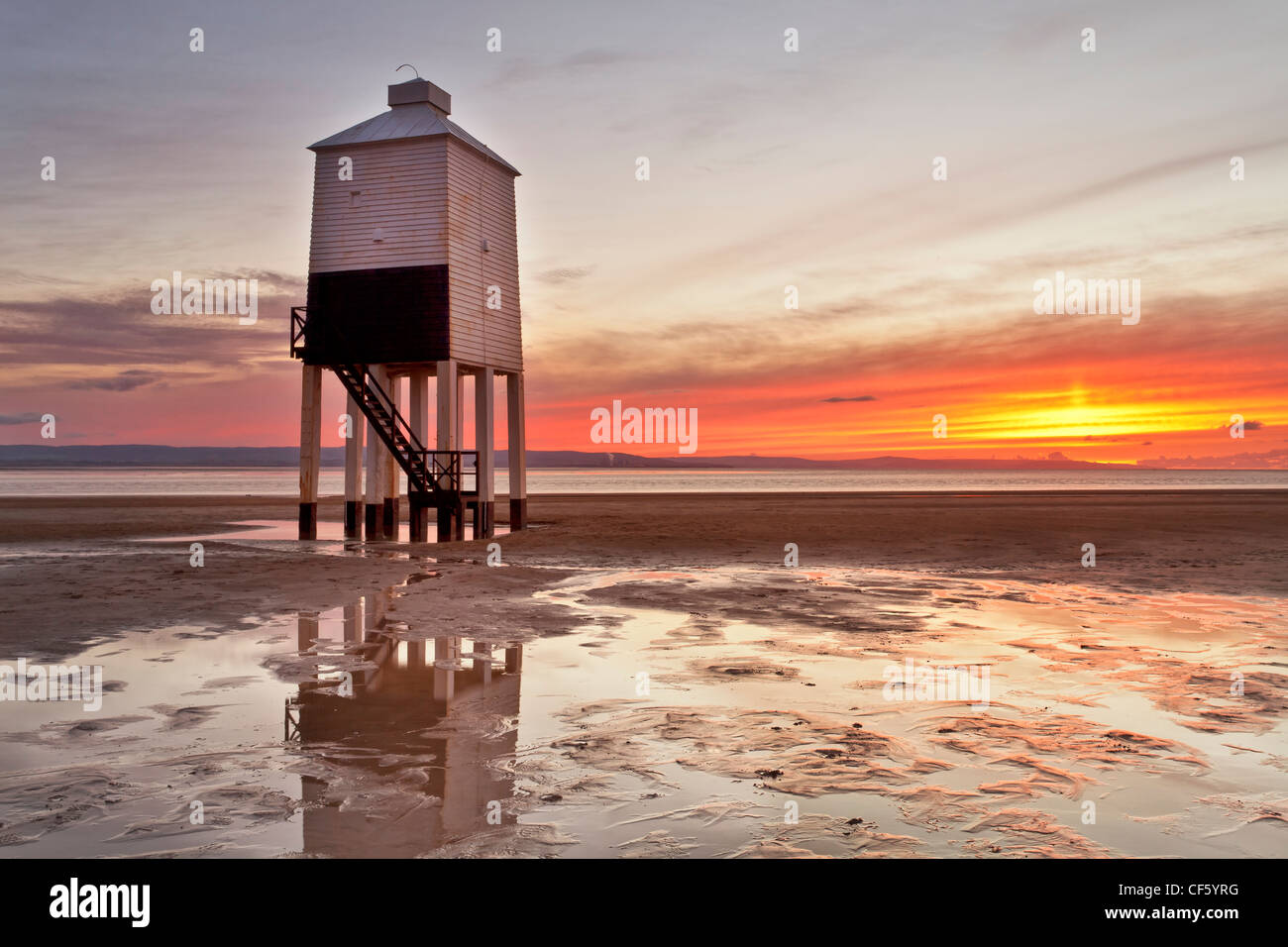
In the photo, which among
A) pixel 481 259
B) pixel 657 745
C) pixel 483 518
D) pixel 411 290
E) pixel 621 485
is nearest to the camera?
pixel 657 745

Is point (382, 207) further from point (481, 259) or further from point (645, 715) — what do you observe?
point (645, 715)

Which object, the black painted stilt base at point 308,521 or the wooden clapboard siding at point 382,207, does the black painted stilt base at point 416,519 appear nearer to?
the black painted stilt base at point 308,521

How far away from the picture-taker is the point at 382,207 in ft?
79.3

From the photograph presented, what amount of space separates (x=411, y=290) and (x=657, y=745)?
19757 millimetres

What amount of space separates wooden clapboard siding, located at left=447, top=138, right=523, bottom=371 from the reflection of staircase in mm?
2880

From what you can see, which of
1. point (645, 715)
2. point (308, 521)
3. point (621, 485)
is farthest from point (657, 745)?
point (621, 485)

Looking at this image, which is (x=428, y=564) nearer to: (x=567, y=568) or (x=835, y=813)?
(x=567, y=568)

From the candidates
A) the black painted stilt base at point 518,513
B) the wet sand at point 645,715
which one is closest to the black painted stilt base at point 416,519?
the black painted stilt base at point 518,513

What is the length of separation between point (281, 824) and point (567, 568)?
1387 centimetres

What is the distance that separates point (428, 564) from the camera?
18.9 meters

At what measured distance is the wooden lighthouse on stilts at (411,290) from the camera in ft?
77.5

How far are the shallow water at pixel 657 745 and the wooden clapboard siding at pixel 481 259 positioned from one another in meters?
14.1
